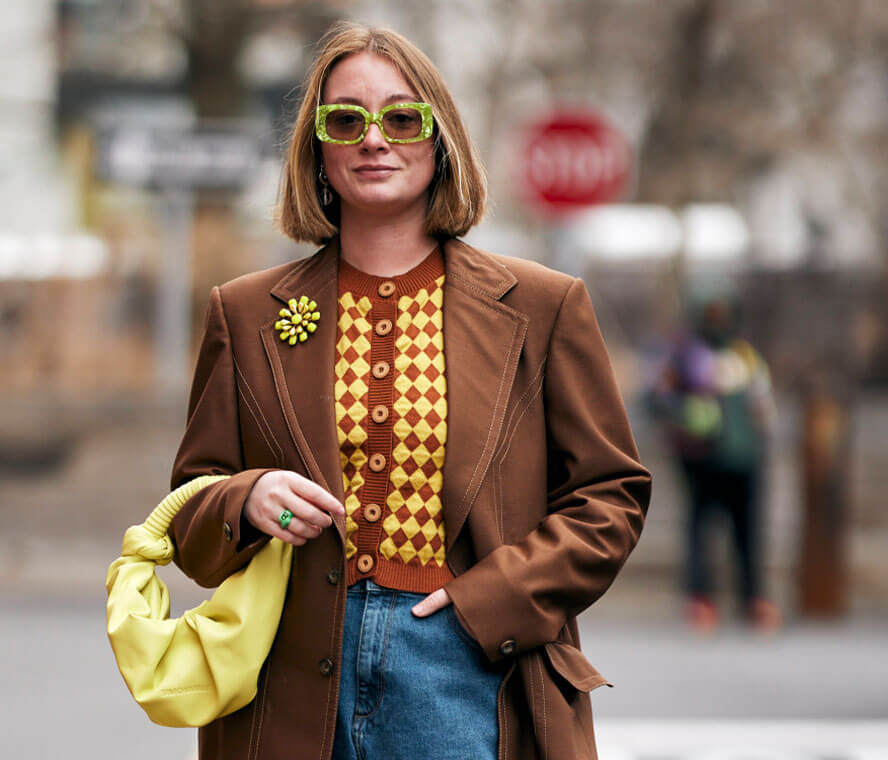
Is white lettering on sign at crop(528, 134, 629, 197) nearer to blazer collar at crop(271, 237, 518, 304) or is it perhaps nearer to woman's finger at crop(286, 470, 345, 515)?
blazer collar at crop(271, 237, 518, 304)

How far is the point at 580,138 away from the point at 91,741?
5388 millimetres

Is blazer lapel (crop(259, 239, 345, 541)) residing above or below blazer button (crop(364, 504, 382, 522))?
above

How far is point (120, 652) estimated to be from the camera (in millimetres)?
2594

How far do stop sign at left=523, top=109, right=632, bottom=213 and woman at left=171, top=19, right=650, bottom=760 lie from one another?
743 cm

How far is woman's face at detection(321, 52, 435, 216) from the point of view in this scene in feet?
8.79

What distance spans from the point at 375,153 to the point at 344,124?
3.1 inches

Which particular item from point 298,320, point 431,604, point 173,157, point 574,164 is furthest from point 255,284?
point 173,157

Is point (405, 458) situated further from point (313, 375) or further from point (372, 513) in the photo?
point (313, 375)

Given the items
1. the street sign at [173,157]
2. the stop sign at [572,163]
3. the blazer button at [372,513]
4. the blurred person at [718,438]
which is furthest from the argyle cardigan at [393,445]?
the street sign at [173,157]

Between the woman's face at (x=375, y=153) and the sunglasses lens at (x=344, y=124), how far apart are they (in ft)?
0.06

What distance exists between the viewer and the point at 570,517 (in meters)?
2.62

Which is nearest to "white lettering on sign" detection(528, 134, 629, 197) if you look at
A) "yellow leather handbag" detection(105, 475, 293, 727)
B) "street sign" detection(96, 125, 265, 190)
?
"street sign" detection(96, 125, 265, 190)

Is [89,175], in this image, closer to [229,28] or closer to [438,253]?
[229,28]

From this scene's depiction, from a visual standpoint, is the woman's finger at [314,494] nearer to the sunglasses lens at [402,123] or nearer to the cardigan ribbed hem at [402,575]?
the cardigan ribbed hem at [402,575]
